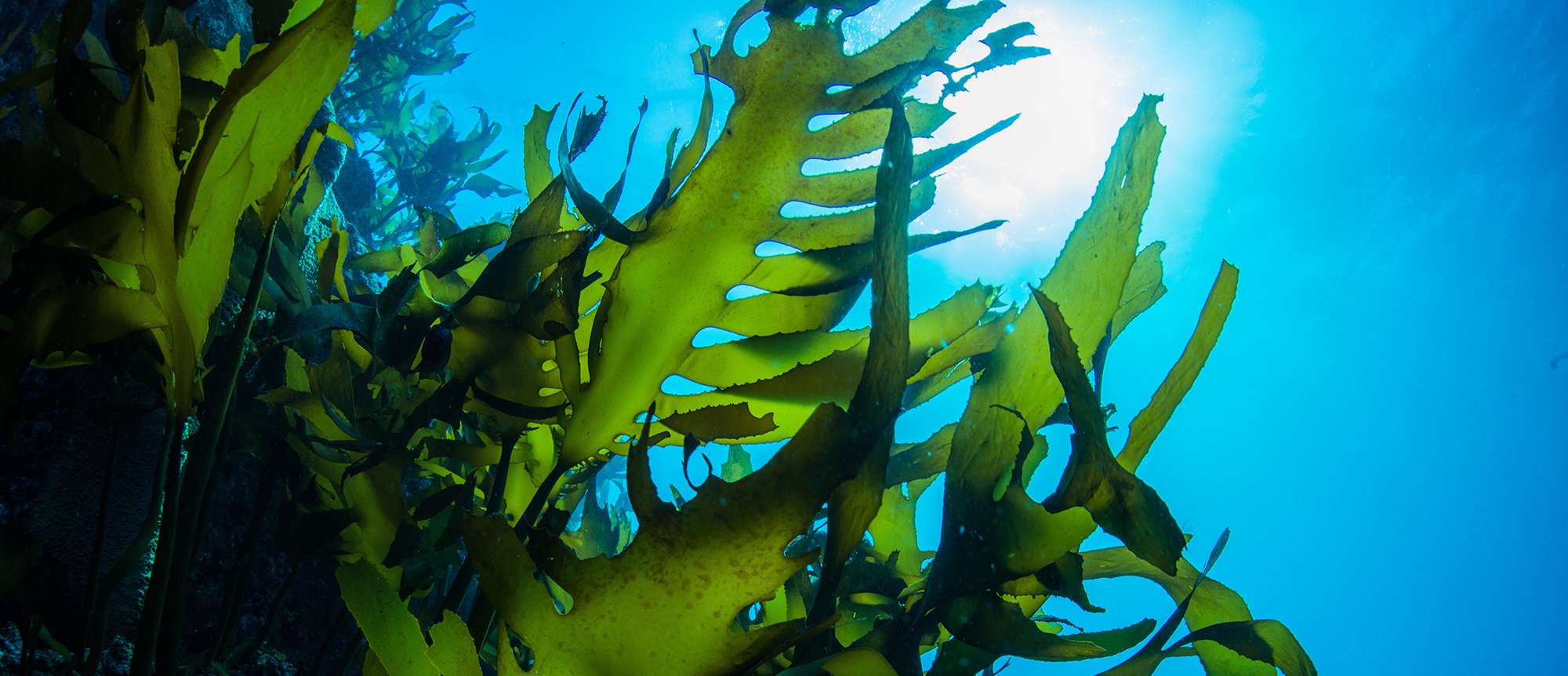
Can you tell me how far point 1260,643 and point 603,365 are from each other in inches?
28.1

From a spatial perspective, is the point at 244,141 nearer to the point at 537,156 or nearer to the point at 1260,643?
the point at 537,156

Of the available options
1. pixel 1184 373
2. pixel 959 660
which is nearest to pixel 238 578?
pixel 959 660

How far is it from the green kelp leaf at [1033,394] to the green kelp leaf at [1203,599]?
0.90ft

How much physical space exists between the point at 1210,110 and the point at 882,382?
2484cm

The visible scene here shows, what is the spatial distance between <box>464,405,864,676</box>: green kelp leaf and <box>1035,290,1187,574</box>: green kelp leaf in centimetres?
19

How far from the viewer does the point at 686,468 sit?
627mm

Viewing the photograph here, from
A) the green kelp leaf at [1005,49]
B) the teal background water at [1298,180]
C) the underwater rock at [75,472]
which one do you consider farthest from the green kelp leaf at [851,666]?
the teal background water at [1298,180]

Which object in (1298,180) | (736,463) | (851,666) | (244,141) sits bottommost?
(851,666)

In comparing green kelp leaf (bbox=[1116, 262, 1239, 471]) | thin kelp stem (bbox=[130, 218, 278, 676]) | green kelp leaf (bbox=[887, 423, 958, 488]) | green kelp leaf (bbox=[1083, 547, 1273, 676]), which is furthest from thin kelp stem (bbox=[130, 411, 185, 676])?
green kelp leaf (bbox=[1083, 547, 1273, 676])

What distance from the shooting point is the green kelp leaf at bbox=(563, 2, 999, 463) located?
28.0 inches

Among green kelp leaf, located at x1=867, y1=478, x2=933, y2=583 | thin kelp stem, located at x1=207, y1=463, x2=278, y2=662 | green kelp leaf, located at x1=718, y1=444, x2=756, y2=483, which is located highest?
green kelp leaf, located at x1=718, y1=444, x2=756, y2=483

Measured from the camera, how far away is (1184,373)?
24.8 inches

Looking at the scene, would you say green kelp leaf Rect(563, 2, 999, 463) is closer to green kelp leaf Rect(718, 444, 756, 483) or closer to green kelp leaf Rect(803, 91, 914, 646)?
green kelp leaf Rect(803, 91, 914, 646)

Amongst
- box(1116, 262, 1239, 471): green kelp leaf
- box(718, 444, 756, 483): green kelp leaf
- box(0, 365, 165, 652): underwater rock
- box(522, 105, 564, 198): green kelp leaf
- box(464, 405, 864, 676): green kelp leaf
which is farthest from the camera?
box(718, 444, 756, 483): green kelp leaf
